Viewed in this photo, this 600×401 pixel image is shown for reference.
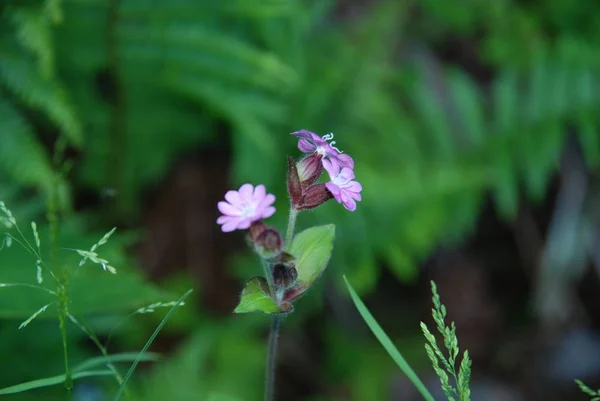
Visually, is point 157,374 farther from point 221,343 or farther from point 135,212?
point 135,212

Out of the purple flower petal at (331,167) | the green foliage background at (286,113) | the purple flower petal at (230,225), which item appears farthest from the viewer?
the green foliage background at (286,113)

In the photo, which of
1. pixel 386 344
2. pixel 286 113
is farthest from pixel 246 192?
pixel 286 113

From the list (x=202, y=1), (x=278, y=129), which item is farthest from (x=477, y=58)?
(x=202, y=1)

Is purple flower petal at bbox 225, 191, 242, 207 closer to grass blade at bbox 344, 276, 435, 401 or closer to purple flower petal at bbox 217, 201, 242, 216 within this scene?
purple flower petal at bbox 217, 201, 242, 216

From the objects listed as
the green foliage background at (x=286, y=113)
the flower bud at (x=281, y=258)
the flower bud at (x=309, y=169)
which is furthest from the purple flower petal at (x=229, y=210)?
the green foliage background at (x=286, y=113)

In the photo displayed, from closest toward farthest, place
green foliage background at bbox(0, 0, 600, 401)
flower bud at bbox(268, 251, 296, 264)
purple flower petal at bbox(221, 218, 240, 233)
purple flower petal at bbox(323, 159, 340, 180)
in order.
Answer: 1. purple flower petal at bbox(221, 218, 240, 233)
2. flower bud at bbox(268, 251, 296, 264)
3. purple flower petal at bbox(323, 159, 340, 180)
4. green foliage background at bbox(0, 0, 600, 401)

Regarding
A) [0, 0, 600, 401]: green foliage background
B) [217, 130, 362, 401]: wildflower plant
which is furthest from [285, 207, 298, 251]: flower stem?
[0, 0, 600, 401]: green foliage background

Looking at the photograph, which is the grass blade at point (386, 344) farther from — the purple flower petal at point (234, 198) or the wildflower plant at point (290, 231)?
the purple flower petal at point (234, 198)

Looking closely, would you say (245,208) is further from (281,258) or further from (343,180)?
(343,180)
